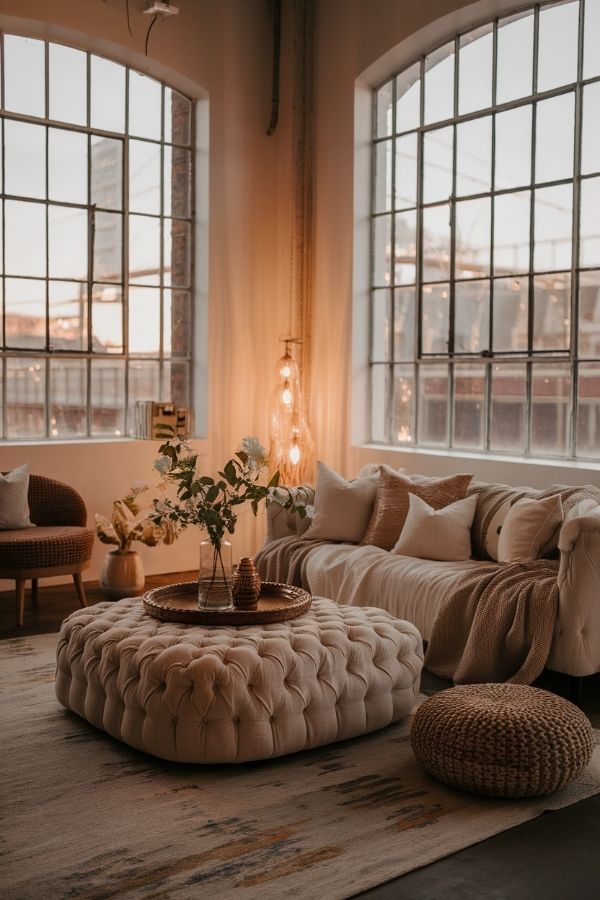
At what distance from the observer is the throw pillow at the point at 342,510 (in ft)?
19.2

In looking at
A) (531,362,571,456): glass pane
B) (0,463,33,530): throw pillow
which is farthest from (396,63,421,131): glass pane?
(0,463,33,530): throw pillow

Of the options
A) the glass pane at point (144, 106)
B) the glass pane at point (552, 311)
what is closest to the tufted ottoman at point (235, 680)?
the glass pane at point (552, 311)

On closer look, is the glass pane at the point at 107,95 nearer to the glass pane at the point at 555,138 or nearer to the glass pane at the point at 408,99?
the glass pane at the point at 408,99

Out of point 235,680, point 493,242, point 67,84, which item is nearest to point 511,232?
point 493,242

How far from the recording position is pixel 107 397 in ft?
23.6

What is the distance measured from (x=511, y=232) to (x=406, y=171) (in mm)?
1168

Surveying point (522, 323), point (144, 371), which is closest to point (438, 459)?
point (522, 323)

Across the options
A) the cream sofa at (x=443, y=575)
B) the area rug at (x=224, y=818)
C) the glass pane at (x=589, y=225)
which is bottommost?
the area rug at (x=224, y=818)

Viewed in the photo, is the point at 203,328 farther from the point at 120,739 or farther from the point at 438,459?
the point at 120,739

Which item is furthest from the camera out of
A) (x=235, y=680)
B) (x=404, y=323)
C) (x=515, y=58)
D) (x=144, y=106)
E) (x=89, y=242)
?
(x=144, y=106)

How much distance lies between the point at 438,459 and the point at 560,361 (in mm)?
1008

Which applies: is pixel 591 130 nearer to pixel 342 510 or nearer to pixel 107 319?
pixel 342 510

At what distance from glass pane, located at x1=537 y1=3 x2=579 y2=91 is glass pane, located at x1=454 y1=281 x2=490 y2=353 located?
127 cm

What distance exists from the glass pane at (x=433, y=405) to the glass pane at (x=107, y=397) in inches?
84.6
